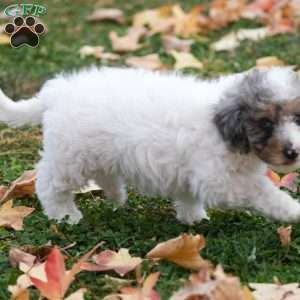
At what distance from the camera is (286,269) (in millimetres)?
4340

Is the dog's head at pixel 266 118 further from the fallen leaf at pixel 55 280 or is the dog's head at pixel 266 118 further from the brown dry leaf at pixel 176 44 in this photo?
the brown dry leaf at pixel 176 44

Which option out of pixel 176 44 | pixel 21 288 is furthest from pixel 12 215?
pixel 176 44

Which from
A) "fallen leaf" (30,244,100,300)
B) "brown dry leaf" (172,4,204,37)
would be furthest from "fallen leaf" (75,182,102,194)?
Result: "brown dry leaf" (172,4,204,37)

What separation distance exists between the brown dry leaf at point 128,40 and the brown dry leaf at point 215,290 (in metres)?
5.11

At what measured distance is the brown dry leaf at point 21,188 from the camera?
5.44 metres

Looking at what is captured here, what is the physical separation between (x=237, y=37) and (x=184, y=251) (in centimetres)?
475

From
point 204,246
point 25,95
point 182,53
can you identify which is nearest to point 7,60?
point 25,95

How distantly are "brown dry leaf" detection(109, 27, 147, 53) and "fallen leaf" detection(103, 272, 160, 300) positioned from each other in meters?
4.88

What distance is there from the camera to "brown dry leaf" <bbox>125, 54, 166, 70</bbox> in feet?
25.7

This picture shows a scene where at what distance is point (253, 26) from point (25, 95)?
2.83m

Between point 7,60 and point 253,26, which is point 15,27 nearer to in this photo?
point 7,60

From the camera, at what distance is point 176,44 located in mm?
8508

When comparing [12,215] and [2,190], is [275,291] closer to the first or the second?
[12,215]

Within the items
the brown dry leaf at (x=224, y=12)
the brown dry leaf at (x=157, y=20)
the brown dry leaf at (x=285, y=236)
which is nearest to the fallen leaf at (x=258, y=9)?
the brown dry leaf at (x=224, y=12)
